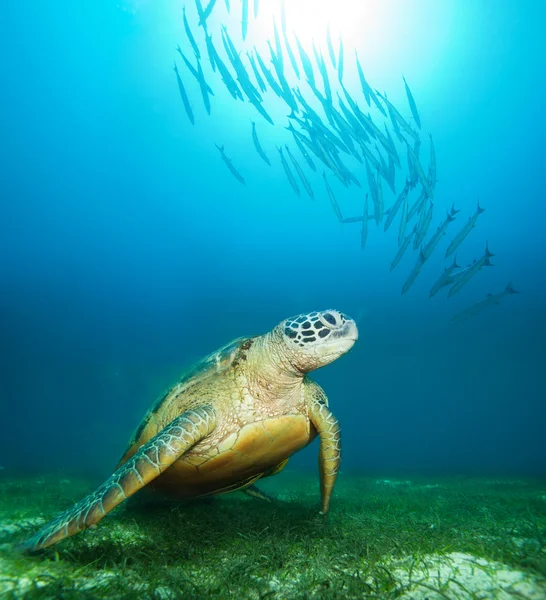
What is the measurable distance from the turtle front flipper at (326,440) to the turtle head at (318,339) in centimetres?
61

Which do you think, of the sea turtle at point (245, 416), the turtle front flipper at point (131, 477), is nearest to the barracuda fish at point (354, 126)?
the sea turtle at point (245, 416)

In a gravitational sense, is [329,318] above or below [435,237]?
below

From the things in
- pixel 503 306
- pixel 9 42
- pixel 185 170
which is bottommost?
pixel 503 306

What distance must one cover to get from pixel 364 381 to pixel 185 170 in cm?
5921

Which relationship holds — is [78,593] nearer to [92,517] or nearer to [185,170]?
[92,517]

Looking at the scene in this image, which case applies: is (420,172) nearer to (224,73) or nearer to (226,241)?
(224,73)

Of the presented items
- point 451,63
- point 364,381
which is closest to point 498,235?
point 451,63

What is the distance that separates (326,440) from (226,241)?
59.2 metres

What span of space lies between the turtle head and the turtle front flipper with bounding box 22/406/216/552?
974 mm

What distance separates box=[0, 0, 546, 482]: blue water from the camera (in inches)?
1177

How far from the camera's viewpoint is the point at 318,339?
2896mm

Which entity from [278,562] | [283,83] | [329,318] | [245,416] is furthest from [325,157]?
[278,562]

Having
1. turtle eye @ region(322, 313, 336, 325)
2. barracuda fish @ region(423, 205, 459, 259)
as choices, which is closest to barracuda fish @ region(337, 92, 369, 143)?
barracuda fish @ region(423, 205, 459, 259)

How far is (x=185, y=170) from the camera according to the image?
50344 millimetres
